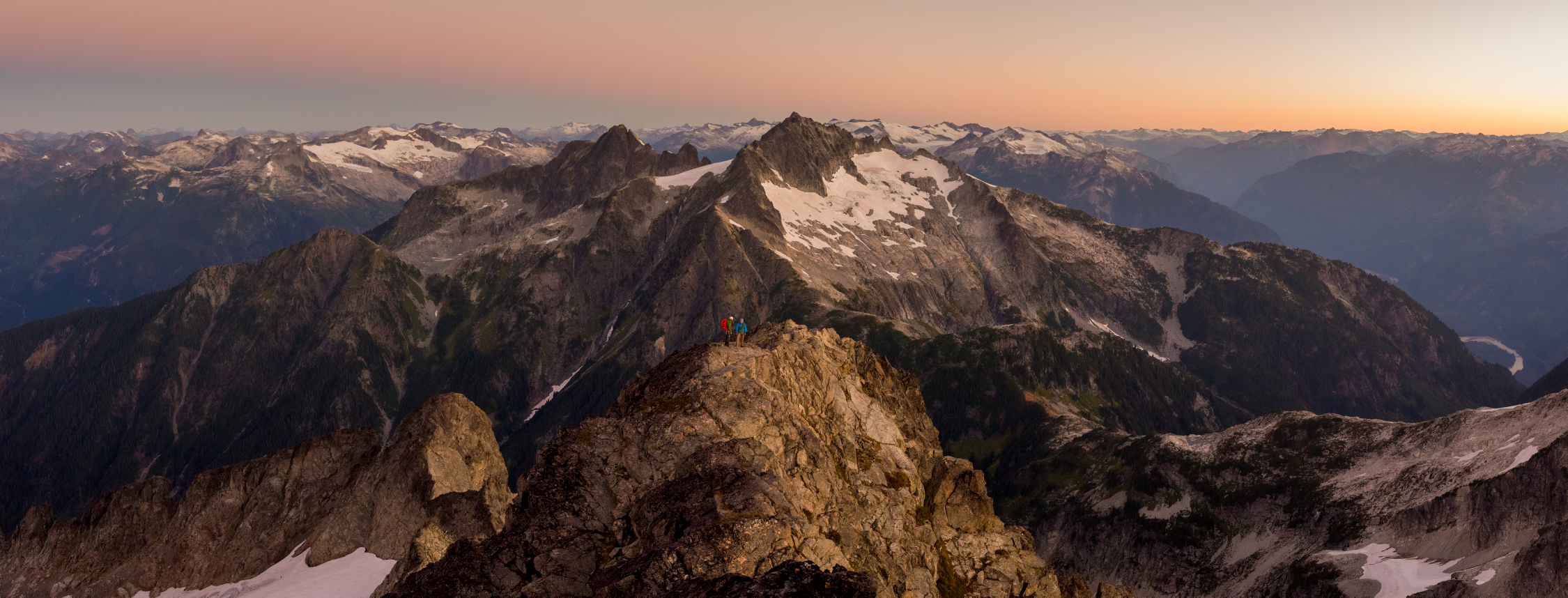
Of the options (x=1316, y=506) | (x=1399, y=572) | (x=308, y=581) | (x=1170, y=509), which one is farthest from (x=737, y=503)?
(x=1170, y=509)

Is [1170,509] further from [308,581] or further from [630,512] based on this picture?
[308,581]

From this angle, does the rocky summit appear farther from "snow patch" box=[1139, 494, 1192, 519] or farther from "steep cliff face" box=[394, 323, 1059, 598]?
"snow patch" box=[1139, 494, 1192, 519]

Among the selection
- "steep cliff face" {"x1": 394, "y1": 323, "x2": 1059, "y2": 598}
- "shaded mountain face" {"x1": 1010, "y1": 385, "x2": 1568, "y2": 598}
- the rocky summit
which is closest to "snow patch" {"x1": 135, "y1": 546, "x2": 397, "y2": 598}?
the rocky summit

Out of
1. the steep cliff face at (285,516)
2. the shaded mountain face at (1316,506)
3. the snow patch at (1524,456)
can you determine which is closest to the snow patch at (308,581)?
the steep cliff face at (285,516)

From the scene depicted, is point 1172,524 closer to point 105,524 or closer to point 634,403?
point 634,403

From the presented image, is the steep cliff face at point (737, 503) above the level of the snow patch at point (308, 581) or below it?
above

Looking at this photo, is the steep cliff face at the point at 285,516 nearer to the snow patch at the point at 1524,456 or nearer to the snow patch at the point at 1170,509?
the snow patch at the point at 1170,509

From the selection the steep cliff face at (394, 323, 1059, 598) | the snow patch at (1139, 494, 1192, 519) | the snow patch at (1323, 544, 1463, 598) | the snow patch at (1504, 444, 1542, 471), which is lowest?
the snow patch at (1139, 494, 1192, 519)
